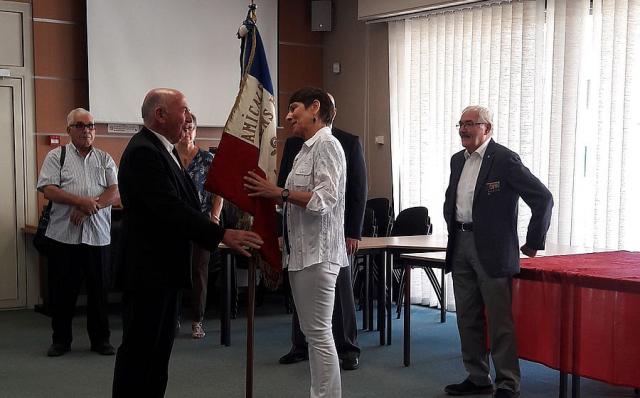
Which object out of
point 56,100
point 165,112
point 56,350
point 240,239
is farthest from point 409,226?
point 165,112

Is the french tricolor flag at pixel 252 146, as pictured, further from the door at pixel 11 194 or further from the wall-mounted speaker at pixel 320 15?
the wall-mounted speaker at pixel 320 15

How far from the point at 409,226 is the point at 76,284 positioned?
9.24 ft

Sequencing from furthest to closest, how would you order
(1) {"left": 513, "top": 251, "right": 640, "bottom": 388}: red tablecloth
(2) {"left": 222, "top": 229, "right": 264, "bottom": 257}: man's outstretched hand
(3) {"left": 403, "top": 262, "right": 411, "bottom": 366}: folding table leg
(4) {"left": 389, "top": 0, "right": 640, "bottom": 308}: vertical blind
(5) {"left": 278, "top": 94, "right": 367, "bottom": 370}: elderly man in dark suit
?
1. (4) {"left": 389, "top": 0, "right": 640, "bottom": 308}: vertical blind
2. (3) {"left": 403, "top": 262, "right": 411, "bottom": 366}: folding table leg
3. (5) {"left": 278, "top": 94, "right": 367, "bottom": 370}: elderly man in dark suit
4. (1) {"left": 513, "top": 251, "right": 640, "bottom": 388}: red tablecloth
5. (2) {"left": 222, "top": 229, "right": 264, "bottom": 257}: man's outstretched hand

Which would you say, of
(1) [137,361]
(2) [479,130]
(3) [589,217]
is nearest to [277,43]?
(3) [589,217]

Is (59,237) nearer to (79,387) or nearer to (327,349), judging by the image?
(79,387)

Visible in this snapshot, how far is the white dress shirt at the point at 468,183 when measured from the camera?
4184 millimetres

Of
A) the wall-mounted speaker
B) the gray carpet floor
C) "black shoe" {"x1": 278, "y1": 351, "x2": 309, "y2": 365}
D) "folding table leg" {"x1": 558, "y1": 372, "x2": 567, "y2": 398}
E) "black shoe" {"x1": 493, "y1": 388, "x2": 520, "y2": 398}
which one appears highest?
the wall-mounted speaker

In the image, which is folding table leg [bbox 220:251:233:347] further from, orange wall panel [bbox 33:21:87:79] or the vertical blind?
orange wall panel [bbox 33:21:87:79]

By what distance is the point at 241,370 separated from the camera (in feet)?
16.1

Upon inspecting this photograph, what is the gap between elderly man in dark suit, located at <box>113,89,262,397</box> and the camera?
3.05 meters

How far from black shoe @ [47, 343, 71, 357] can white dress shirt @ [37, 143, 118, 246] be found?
27.3 inches

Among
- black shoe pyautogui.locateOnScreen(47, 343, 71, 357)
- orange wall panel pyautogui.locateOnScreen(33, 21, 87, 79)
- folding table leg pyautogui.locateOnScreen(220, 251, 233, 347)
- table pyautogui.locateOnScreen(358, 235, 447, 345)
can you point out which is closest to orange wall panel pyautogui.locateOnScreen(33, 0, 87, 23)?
orange wall panel pyautogui.locateOnScreen(33, 21, 87, 79)

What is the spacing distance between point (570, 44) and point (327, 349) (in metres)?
3.89

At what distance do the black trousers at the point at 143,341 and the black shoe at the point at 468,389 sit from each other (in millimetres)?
1827
